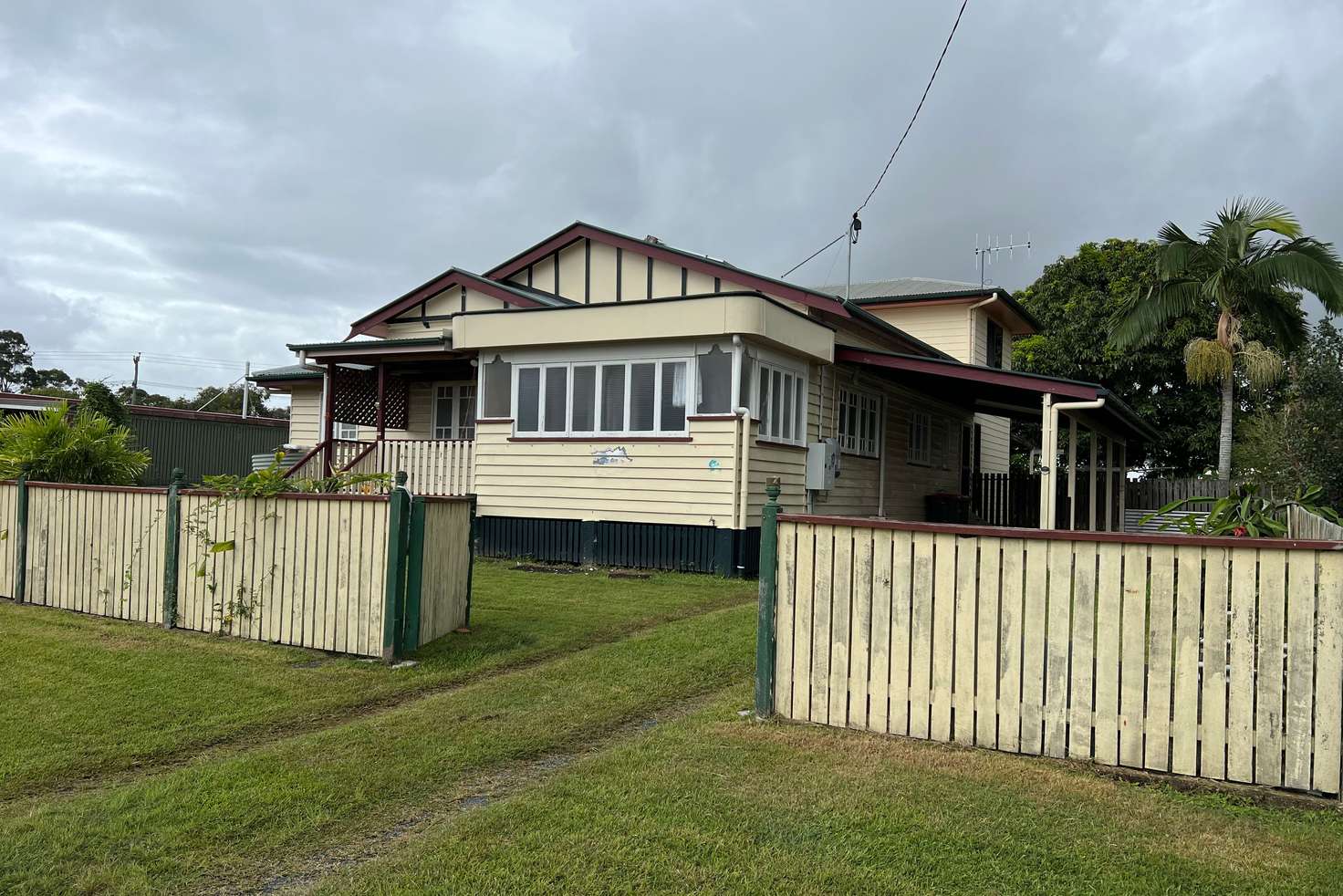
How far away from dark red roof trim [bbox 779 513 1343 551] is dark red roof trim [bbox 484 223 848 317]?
9.96m

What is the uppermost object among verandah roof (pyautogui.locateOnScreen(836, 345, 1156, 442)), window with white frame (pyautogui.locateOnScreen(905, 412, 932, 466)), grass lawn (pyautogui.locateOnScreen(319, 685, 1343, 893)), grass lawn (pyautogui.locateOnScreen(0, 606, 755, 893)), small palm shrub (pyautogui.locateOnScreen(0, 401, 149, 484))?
verandah roof (pyautogui.locateOnScreen(836, 345, 1156, 442))

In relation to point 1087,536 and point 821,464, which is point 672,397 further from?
point 1087,536

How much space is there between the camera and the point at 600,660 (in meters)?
7.83

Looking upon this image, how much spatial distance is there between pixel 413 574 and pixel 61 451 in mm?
6241

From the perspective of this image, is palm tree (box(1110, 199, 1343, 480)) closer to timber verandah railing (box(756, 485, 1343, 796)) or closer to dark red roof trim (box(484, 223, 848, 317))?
dark red roof trim (box(484, 223, 848, 317))

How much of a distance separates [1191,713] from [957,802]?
1.28 meters

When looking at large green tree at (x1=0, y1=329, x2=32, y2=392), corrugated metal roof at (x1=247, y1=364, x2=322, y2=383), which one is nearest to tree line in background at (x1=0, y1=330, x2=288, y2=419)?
large green tree at (x1=0, y1=329, x2=32, y2=392)

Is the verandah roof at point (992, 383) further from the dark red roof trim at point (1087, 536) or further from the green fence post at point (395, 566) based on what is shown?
the green fence post at point (395, 566)

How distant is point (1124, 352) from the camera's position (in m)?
31.6

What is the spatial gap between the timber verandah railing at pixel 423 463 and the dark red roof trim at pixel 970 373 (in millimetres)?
6203

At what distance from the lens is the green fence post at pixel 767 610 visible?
233 inches

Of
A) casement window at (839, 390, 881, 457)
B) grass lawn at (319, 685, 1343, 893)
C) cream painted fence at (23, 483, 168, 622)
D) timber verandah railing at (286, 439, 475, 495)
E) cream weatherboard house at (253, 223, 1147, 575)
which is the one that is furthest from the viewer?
casement window at (839, 390, 881, 457)

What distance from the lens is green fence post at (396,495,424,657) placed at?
25.5ft

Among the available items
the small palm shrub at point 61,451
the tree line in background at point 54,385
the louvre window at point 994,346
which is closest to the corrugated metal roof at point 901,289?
the louvre window at point 994,346
